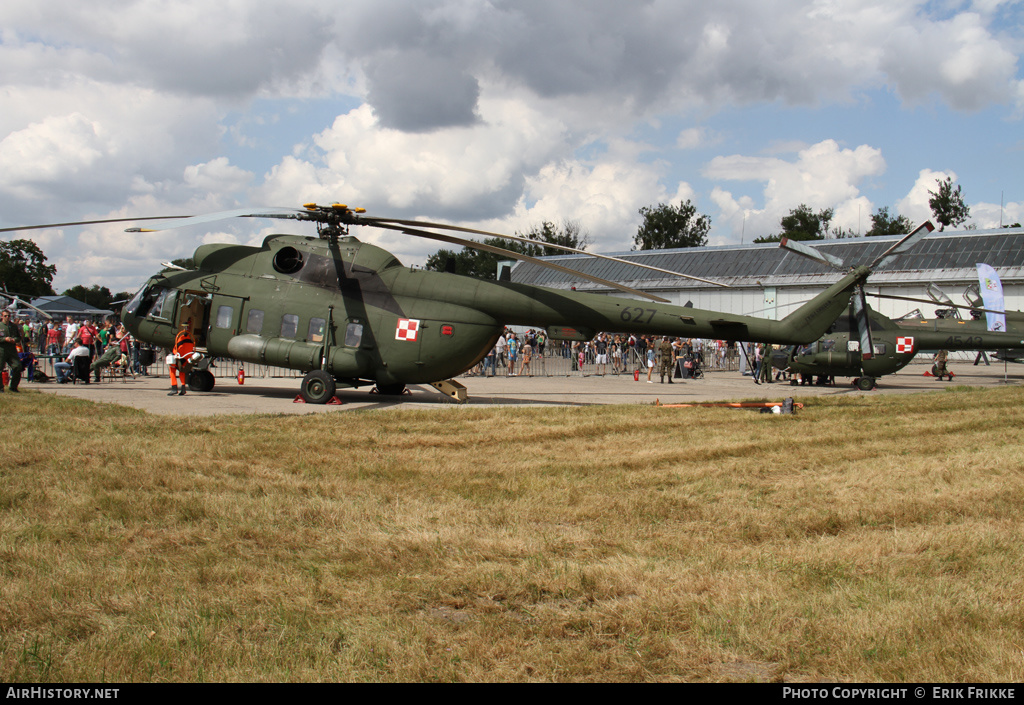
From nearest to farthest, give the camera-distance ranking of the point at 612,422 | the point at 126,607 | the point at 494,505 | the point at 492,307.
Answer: the point at 126,607 < the point at 494,505 < the point at 612,422 < the point at 492,307

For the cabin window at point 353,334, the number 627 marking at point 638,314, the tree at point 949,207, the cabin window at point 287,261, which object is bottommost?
the cabin window at point 353,334

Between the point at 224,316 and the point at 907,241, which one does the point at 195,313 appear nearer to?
the point at 224,316

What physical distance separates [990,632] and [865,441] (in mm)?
7081

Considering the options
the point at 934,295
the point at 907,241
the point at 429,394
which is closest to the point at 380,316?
the point at 429,394

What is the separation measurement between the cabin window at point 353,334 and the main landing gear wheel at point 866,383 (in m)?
15.2

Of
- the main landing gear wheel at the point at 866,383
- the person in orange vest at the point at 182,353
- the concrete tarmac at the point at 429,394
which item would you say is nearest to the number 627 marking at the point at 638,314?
the concrete tarmac at the point at 429,394

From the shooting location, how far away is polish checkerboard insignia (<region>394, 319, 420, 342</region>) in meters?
15.1

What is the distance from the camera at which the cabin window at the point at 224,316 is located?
15.8 metres

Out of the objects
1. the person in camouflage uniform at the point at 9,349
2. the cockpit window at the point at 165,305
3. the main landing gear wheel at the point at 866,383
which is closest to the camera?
the person in camouflage uniform at the point at 9,349

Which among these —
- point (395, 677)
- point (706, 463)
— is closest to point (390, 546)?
point (395, 677)

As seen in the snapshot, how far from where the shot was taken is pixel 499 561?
16.2ft

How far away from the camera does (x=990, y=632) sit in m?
3.71

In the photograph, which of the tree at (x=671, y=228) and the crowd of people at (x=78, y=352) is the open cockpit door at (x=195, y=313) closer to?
the crowd of people at (x=78, y=352)
